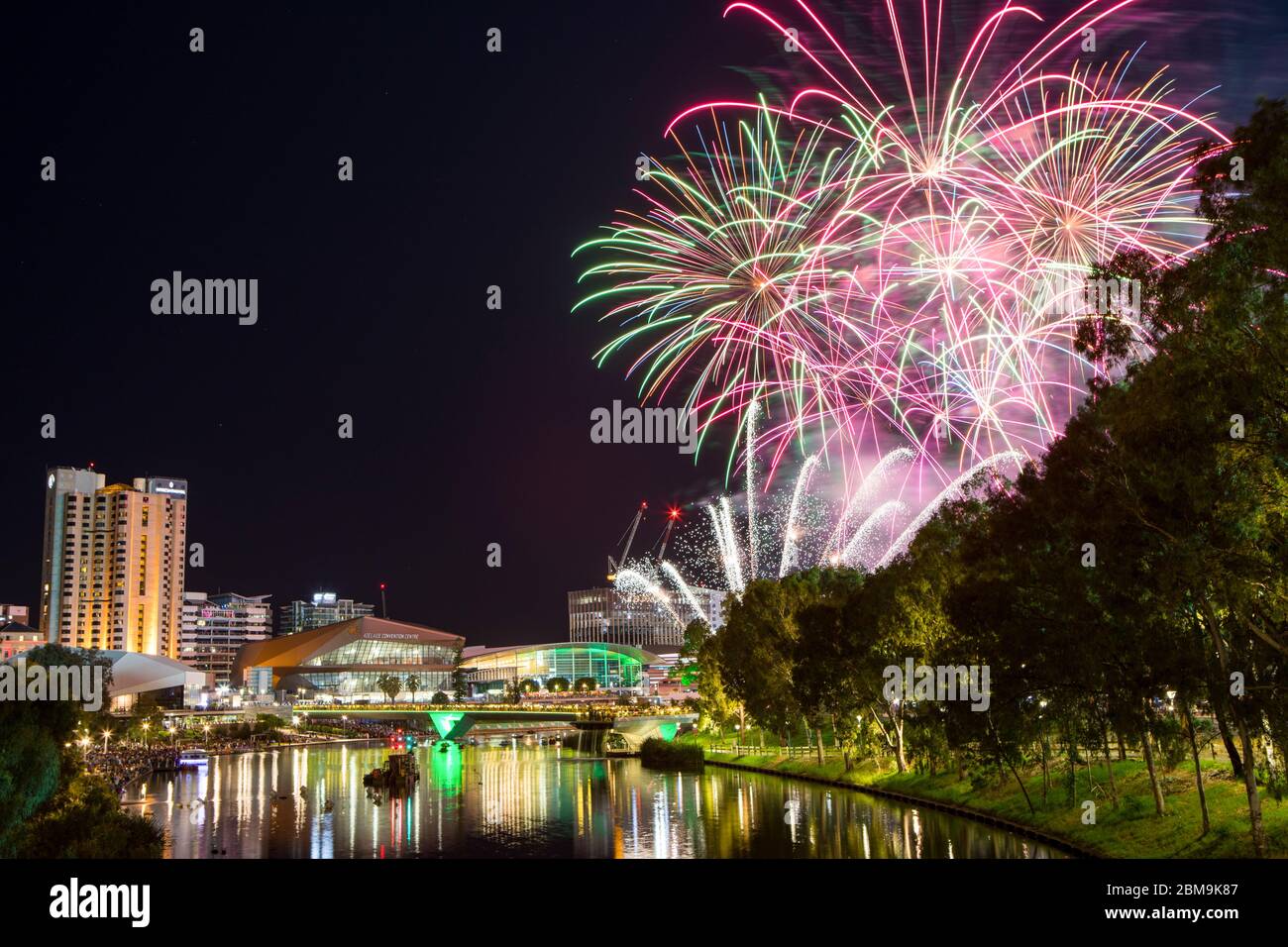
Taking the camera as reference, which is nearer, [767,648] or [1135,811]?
[1135,811]

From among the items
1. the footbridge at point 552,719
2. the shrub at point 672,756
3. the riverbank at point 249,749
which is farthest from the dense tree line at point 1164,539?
the riverbank at point 249,749

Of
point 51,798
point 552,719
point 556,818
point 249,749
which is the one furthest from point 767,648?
point 249,749

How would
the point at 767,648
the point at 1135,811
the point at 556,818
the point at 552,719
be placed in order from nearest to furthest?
the point at 1135,811 → the point at 556,818 → the point at 767,648 → the point at 552,719

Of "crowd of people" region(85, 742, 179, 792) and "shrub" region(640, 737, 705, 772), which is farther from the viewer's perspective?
"shrub" region(640, 737, 705, 772)

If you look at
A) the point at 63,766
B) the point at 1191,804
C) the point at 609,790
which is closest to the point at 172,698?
the point at 609,790

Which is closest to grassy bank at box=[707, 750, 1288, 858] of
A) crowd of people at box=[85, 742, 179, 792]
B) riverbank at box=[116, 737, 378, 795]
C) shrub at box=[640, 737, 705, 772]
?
shrub at box=[640, 737, 705, 772]

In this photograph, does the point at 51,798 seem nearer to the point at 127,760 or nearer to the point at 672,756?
the point at 672,756

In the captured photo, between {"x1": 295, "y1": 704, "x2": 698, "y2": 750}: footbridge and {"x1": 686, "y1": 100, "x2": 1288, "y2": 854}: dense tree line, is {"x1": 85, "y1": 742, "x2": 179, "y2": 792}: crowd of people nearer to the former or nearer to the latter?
{"x1": 295, "y1": 704, "x2": 698, "y2": 750}: footbridge

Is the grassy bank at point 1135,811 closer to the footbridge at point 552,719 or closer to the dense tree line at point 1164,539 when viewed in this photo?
the dense tree line at point 1164,539
